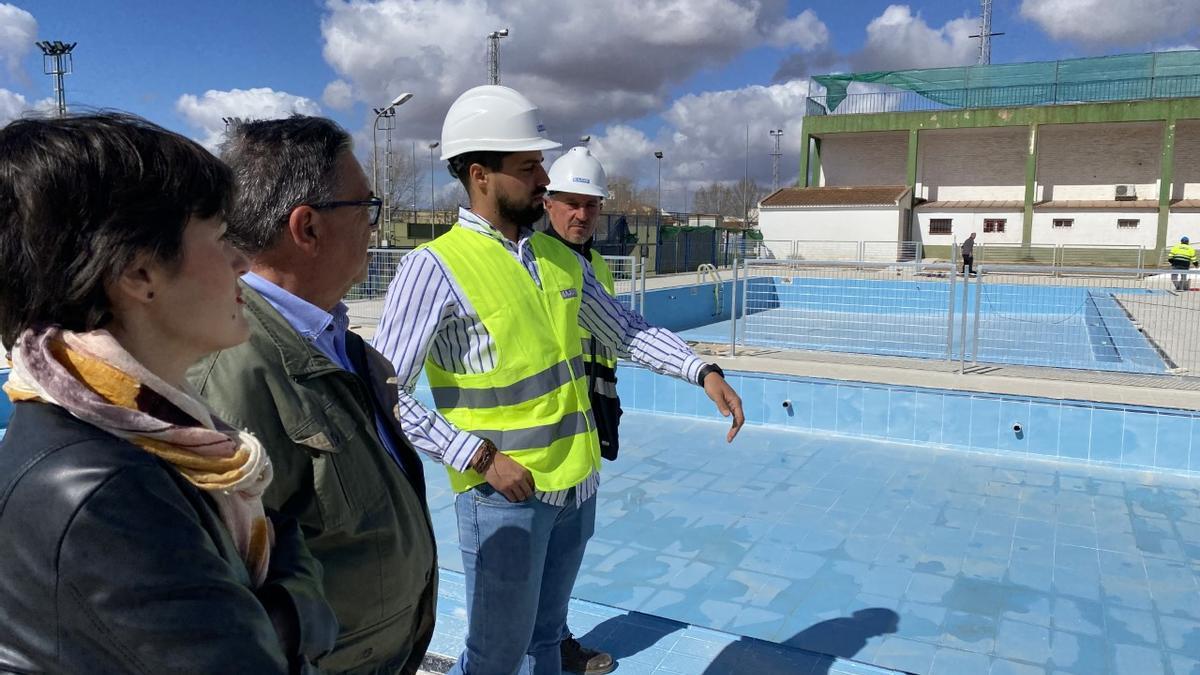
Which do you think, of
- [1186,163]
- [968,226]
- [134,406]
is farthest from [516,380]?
[1186,163]

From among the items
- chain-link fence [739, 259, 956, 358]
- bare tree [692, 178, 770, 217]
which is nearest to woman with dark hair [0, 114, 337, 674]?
chain-link fence [739, 259, 956, 358]

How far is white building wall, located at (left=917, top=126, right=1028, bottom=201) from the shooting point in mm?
31734

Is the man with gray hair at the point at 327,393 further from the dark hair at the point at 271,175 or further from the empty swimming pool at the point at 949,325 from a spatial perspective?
the empty swimming pool at the point at 949,325

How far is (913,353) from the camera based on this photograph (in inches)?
386

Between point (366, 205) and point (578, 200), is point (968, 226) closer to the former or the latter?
point (578, 200)

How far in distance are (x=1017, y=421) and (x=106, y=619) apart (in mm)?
7025

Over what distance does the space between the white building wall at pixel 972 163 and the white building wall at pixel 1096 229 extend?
179cm

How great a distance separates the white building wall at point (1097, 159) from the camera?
30188mm

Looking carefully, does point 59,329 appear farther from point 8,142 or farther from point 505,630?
point 505,630

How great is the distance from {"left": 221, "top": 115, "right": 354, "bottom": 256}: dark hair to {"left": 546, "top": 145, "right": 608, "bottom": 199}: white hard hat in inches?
114

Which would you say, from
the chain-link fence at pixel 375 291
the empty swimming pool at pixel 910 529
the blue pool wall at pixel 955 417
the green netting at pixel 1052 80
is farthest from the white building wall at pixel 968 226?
the empty swimming pool at pixel 910 529

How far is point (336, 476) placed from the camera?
1183 millimetres

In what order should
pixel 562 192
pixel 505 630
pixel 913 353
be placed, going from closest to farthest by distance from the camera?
pixel 505 630, pixel 562 192, pixel 913 353

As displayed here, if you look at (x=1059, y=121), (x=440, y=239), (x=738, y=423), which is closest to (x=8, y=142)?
(x=440, y=239)
